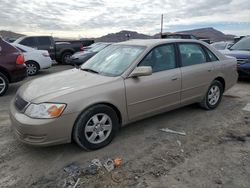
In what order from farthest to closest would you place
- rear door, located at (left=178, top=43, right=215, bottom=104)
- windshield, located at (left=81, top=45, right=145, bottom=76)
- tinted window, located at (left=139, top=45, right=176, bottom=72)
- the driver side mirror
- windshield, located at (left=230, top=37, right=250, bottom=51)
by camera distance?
windshield, located at (left=230, top=37, right=250, bottom=51) → rear door, located at (left=178, top=43, right=215, bottom=104) → tinted window, located at (left=139, top=45, right=176, bottom=72) → windshield, located at (left=81, top=45, right=145, bottom=76) → the driver side mirror

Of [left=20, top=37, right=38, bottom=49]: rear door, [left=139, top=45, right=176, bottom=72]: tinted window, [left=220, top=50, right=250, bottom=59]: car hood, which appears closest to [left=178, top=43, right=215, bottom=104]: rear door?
[left=139, top=45, right=176, bottom=72]: tinted window

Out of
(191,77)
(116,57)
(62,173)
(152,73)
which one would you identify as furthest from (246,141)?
(62,173)

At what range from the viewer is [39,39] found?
44.7ft

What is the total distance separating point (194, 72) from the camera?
484 centimetres

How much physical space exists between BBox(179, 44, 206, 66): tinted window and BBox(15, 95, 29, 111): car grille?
2841 millimetres

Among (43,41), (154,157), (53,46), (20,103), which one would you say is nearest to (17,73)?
(20,103)

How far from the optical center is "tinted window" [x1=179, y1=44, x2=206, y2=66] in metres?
4.78

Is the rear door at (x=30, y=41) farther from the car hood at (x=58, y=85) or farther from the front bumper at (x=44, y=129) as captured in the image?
the front bumper at (x=44, y=129)

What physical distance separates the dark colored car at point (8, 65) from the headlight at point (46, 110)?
4.00 m

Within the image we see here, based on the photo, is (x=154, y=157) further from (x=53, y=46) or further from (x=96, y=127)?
(x=53, y=46)

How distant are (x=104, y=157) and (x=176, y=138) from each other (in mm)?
1272

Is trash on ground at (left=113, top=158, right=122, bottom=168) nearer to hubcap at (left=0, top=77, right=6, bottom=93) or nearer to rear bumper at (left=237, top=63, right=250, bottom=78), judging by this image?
hubcap at (left=0, top=77, right=6, bottom=93)

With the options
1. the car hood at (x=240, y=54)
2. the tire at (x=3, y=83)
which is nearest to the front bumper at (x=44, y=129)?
the tire at (x=3, y=83)

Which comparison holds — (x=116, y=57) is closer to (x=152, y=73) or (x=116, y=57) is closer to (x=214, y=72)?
(x=152, y=73)
